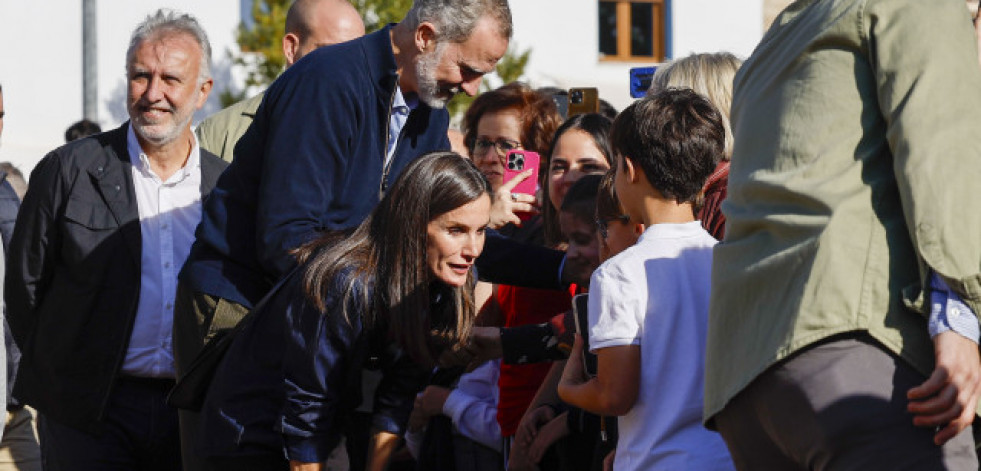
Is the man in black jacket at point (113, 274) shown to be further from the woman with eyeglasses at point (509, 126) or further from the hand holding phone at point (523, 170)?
the woman with eyeglasses at point (509, 126)

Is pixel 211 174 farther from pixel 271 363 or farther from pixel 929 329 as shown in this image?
pixel 929 329

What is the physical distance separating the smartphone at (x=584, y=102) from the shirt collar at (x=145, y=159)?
1.44 m

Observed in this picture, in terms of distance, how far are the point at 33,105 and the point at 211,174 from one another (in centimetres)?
1203

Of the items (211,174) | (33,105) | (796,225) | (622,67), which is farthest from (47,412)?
(622,67)

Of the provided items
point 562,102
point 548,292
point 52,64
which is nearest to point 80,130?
point 562,102

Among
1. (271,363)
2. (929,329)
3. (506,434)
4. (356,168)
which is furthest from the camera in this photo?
(506,434)

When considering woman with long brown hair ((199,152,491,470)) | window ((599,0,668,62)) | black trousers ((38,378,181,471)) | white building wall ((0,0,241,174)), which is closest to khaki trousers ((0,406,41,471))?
black trousers ((38,378,181,471))

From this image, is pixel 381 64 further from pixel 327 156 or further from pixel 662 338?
pixel 662 338

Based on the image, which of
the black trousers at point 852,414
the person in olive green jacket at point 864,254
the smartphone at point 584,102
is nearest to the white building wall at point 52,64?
the smartphone at point 584,102

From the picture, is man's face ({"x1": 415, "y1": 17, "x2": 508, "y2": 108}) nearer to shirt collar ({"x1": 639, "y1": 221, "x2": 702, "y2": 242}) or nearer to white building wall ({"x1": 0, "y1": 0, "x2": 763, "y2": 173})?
shirt collar ({"x1": 639, "y1": 221, "x2": 702, "y2": 242})

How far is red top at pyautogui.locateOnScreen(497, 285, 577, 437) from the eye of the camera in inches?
178

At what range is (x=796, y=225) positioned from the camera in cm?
242

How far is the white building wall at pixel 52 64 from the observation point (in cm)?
1597

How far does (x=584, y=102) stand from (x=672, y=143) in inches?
89.3
